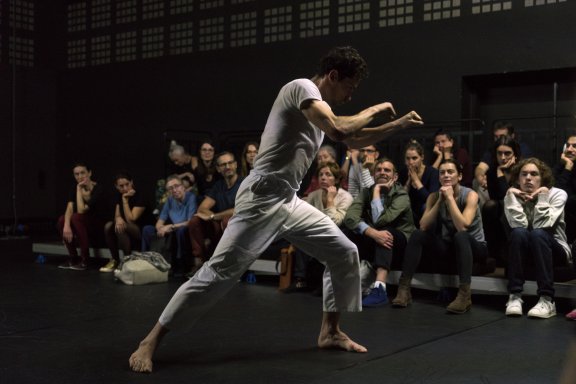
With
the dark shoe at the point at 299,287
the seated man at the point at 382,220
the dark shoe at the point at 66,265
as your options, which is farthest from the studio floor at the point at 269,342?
the dark shoe at the point at 66,265

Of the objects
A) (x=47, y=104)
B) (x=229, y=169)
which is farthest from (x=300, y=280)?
(x=47, y=104)

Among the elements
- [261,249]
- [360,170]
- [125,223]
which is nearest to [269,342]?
[261,249]

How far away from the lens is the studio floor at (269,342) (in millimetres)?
3201

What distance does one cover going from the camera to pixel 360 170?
6.27m

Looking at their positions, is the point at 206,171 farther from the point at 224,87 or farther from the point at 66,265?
the point at 224,87

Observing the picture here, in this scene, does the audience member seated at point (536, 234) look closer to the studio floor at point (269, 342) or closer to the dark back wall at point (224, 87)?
the studio floor at point (269, 342)

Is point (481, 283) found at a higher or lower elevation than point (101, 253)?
higher

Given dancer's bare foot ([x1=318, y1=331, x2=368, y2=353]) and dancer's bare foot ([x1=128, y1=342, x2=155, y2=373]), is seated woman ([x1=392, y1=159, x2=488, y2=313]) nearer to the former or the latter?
dancer's bare foot ([x1=318, y1=331, x2=368, y2=353])

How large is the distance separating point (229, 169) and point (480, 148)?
2640mm

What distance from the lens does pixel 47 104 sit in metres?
11.4

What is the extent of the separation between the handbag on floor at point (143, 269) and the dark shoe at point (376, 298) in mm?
2050

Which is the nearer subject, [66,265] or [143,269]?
[143,269]

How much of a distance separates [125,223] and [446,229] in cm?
337

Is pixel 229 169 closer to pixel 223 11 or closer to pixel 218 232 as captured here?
pixel 218 232
